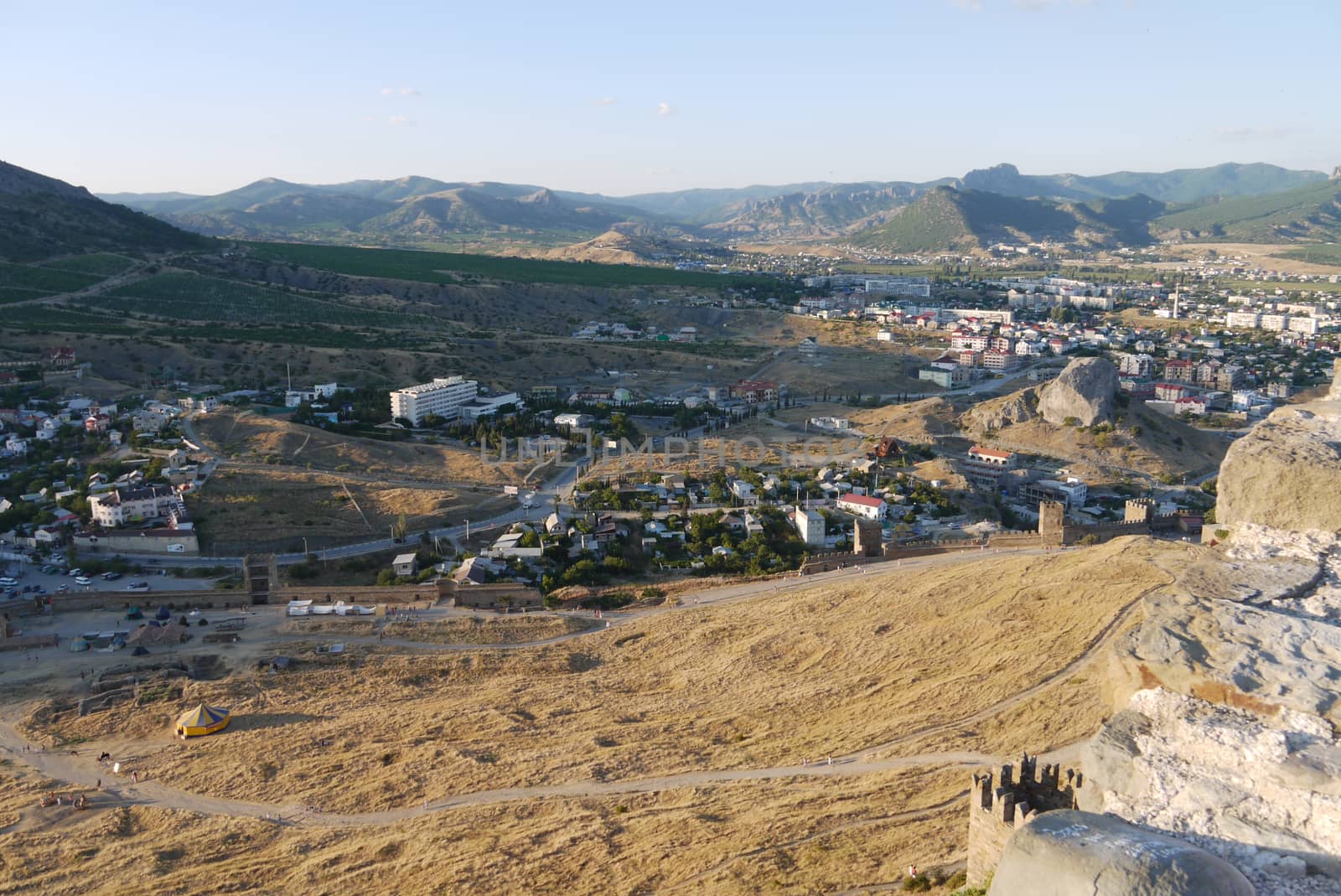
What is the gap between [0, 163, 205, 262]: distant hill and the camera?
85062 millimetres

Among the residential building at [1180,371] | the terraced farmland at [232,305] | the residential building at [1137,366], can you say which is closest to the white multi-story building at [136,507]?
the terraced farmland at [232,305]

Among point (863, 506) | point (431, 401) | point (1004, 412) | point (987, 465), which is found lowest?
point (987, 465)

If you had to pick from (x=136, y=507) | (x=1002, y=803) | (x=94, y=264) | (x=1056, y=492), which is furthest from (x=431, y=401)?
(x=94, y=264)

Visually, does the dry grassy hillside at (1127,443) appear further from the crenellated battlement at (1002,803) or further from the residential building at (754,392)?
the crenellated battlement at (1002,803)

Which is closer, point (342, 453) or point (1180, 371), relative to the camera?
point (342, 453)

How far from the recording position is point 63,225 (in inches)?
3590

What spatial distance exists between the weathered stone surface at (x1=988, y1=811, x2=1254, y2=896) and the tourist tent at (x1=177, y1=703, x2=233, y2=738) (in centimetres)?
1655

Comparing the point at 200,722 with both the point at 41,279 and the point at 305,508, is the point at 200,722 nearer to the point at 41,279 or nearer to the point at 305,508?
the point at 305,508

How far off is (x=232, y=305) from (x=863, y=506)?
64.4 metres

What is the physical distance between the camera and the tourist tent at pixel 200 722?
18859 mm

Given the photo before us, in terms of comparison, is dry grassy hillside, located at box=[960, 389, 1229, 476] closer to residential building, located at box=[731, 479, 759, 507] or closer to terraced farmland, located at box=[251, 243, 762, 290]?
residential building, located at box=[731, 479, 759, 507]

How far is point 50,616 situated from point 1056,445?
43.9 meters

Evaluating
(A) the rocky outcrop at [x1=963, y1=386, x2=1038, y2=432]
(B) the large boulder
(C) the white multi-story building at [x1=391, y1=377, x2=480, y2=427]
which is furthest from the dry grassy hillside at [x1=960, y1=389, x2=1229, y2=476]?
(C) the white multi-story building at [x1=391, y1=377, x2=480, y2=427]

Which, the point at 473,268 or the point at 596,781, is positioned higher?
the point at 473,268
